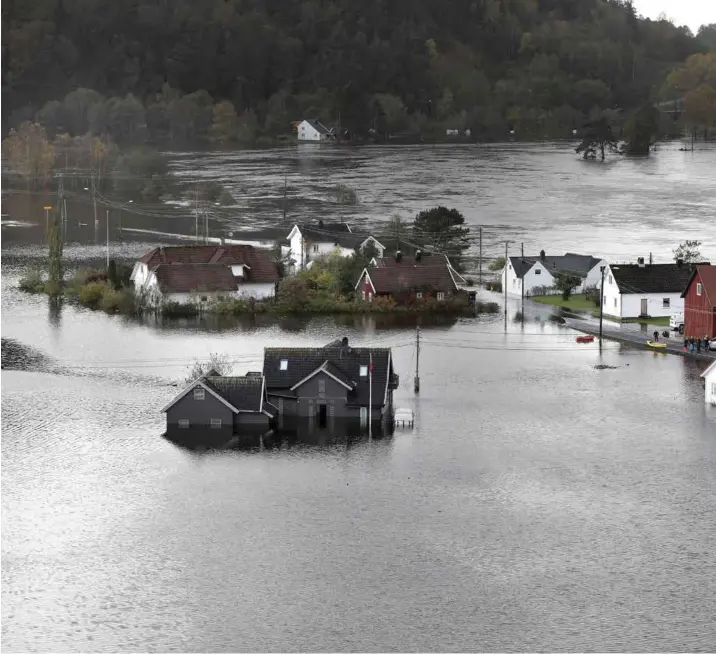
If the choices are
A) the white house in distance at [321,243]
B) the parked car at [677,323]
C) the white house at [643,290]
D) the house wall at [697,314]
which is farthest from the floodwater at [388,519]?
the white house in distance at [321,243]

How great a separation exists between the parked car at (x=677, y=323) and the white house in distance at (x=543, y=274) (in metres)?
3.53

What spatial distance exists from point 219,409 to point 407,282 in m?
8.98

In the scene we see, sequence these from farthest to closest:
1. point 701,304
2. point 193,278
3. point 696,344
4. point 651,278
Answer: point 193,278
point 651,278
point 701,304
point 696,344

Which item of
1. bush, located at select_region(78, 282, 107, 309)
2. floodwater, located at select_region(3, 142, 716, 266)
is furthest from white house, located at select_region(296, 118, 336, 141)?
bush, located at select_region(78, 282, 107, 309)

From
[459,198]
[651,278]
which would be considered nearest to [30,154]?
[459,198]

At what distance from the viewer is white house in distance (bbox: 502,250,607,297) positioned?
2534 centimetres

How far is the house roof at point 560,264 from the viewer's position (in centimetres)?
2547

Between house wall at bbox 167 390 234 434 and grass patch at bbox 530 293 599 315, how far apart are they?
9.27m

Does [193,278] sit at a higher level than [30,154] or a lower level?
lower

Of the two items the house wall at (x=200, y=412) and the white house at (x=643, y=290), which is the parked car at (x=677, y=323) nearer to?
the white house at (x=643, y=290)

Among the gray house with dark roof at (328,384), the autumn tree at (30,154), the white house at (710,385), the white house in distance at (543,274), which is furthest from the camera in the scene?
the autumn tree at (30,154)

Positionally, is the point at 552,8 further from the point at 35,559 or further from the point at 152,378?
the point at 35,559

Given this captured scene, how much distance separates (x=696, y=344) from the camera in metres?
20.3

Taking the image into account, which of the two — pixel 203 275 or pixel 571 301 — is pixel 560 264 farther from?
pixel 203 275
